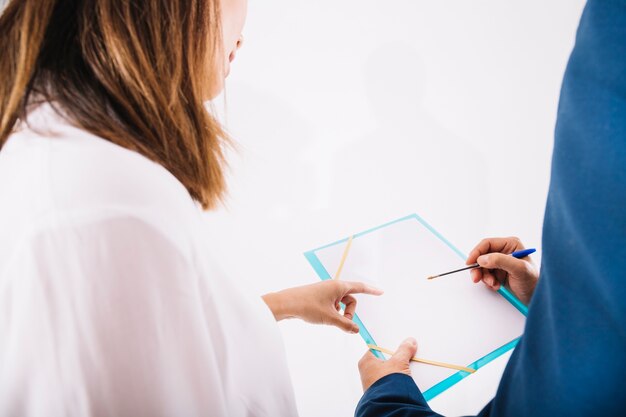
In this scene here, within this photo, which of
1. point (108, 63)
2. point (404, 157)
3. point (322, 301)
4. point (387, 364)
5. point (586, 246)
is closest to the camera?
point (586, 246)

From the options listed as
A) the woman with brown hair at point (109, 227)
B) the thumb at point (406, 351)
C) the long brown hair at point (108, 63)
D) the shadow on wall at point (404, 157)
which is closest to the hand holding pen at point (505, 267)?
the thumb at point (406, 351)

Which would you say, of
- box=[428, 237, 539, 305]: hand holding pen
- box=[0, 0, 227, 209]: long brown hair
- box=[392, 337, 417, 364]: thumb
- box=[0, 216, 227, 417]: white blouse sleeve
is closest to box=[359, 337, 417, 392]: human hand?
box=[392, 337, 417, 364]: thumb

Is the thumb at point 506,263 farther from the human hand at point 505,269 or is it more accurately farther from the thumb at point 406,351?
the thumb at point 406,351

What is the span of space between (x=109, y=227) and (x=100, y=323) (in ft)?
0.28

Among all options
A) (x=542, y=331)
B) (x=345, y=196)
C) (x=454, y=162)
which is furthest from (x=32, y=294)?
(x=454, y=162)

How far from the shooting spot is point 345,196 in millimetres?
1046

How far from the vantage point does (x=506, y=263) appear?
0.59m

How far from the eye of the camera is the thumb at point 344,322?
59cm

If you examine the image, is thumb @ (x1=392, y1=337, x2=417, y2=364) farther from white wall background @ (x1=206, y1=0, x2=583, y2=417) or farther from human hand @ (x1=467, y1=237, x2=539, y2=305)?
white wall background @ (x1=206, y1=0, x2=583, y2=417)

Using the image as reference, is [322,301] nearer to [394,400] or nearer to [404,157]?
[394,400]

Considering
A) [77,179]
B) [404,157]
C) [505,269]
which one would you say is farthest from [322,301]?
[404,157]

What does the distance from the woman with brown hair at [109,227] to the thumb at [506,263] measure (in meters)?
0.42

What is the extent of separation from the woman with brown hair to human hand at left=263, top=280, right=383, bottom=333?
217mm

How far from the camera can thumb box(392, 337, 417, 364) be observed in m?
0.52
